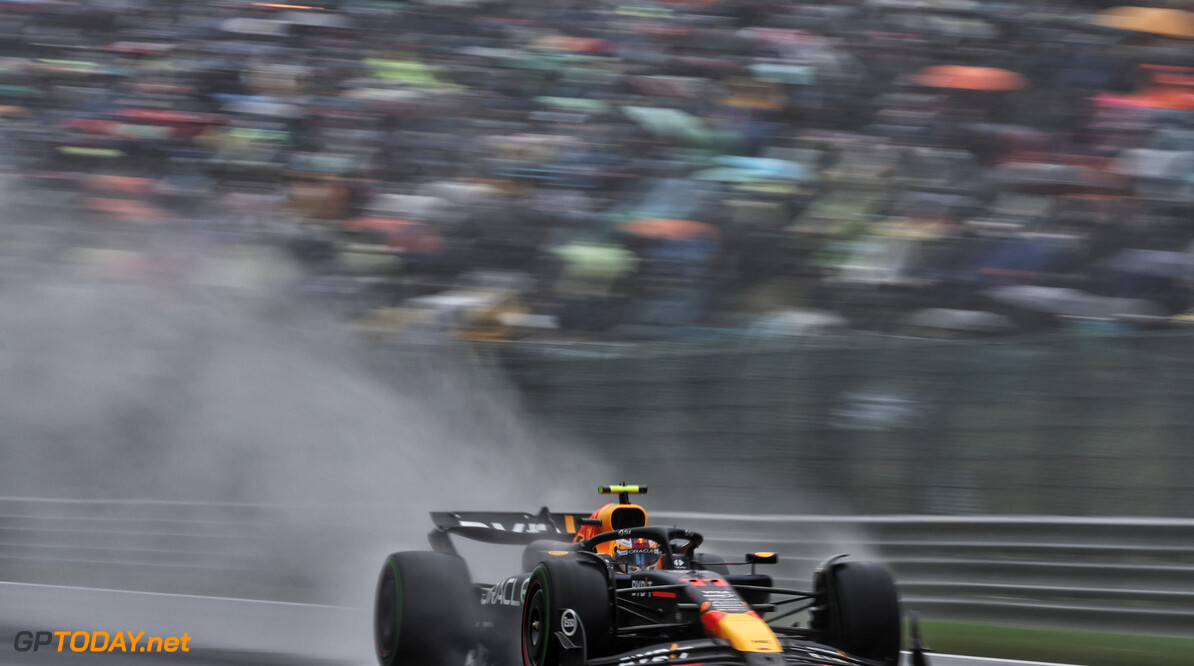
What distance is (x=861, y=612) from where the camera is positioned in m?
5.58

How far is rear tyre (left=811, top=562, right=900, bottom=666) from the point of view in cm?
557

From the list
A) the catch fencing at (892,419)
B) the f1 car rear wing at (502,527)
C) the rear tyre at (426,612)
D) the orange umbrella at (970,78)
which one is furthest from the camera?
the orange umbrella at (970,78)

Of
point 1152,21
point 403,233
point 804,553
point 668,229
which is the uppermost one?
point 1152,21

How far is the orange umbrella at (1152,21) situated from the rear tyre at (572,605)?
7192 millimetres

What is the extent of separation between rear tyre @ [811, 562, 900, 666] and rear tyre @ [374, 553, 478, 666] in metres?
1.67

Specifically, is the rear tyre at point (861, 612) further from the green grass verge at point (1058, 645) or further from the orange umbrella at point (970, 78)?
the orange umbrella at point (970, 78)

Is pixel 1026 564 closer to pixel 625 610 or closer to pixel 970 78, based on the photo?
pixel 625 610

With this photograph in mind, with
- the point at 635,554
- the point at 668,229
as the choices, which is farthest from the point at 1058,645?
the point at 668,229

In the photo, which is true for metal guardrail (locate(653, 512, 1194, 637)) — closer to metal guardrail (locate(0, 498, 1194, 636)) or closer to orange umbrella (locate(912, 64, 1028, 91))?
metal guardrail (locate(0, 498, 1194, 636))

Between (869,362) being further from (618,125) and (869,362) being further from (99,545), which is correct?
(99,545)

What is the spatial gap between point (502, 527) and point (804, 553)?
206 cm

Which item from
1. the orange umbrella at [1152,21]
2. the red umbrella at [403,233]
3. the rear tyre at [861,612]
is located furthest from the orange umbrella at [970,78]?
the rear tyre at [861,612]

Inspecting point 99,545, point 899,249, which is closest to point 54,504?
point 99,545

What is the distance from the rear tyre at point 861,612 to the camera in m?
5.57
